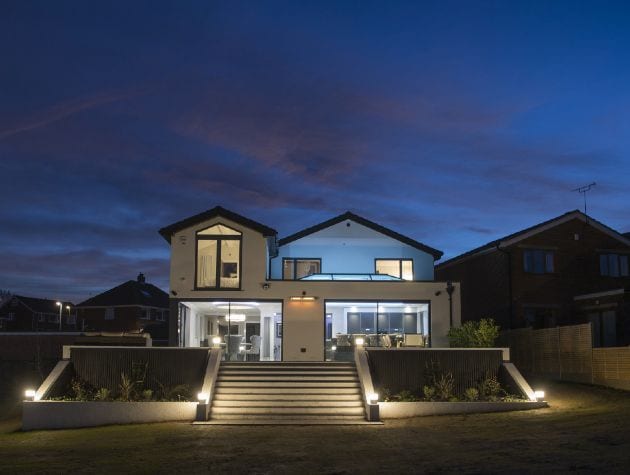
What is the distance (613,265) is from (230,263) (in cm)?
1904

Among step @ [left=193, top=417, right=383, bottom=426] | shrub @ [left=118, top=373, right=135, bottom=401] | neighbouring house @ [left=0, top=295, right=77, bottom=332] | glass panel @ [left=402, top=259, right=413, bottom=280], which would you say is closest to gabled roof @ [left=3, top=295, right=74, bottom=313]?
neighbouring house @ [left=0, top=295, right=77, bottom=332]

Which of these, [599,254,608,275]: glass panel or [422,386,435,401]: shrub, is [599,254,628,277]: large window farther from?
[422,386,435,401]: shrub

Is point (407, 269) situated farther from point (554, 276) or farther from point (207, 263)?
point (207, 263)

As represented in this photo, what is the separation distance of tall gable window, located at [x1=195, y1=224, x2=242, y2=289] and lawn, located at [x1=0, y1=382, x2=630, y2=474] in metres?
9.52

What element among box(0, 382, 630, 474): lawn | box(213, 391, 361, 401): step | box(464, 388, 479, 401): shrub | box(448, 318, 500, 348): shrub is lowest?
box(0, 382, 630, 474): lawn

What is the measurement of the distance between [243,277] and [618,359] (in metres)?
13.1

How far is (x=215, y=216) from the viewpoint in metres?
28.2

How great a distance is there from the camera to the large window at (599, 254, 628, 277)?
35.8m

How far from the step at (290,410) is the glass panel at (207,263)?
27.4 feet

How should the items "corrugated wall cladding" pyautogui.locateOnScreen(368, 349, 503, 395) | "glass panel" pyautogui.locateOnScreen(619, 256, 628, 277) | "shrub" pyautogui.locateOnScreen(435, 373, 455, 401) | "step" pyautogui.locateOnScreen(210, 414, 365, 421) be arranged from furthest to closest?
"glass panel" pyautogui.locateOnScreen(619, 256, 628, 277) → "corrugated wall cladding" pyautogui.locateOnScreen(368, 349, 503, 395) → "shrub" pyautogui.locateOnScreen(435, 373, 455, 401) → "step" pyautogui.locateOnScreen(210, 414, 365, 421)

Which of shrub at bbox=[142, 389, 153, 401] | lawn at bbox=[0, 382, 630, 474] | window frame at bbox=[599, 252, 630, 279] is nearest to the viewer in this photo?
lawn at bbox=[0, 382, 630, 474]

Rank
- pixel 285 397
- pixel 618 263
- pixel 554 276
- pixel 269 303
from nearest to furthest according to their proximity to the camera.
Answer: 1. pixel 285 397
2. pixel 269 303
3. pixel 554 276
4. pixel 618 263

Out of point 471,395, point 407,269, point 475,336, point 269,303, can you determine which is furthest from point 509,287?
Result: point 471,395

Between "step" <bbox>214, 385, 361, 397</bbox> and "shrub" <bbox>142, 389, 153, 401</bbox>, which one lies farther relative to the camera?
"step" <bbox>214, 385, 361, 397</bbox>
